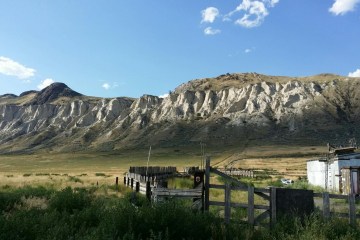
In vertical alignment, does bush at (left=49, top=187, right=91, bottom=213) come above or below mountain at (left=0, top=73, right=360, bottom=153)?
below

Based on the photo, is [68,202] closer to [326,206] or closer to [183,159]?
[326,206]

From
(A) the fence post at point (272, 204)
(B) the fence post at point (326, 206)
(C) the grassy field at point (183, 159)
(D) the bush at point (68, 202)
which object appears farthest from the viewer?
(C) the grassy field at point (183, 159)

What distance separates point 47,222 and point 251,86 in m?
188

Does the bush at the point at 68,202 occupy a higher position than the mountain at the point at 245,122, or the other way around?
the mountain at the point at 245,122

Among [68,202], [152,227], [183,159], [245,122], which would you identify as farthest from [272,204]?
[245,122]

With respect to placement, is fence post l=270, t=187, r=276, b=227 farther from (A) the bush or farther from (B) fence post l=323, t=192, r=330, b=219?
(A) the bush

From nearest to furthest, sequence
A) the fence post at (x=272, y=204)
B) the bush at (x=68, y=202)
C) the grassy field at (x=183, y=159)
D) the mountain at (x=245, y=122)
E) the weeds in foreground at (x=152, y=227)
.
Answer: the weeds in foreground at (x=152, y=227) < the fence post at (x=272, y=204) < the bush at (x=68, y=202) < the grassy field at (x=183, y=159) < the mountain at (x=245, y=122)

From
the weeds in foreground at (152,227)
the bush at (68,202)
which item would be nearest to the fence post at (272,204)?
the weeds in foreground at (152,227)

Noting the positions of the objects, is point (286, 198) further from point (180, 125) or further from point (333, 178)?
point (180, 125)

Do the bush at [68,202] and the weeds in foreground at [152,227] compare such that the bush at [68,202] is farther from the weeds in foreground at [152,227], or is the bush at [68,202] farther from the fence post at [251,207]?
the fence post at [251,207]

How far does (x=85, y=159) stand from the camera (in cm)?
12925

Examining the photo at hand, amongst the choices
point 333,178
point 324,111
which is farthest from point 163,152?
point 333,178

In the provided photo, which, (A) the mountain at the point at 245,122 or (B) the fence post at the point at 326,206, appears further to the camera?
(A) the mountain at the point at 245,122

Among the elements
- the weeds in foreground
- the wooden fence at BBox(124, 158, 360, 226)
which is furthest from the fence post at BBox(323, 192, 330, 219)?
the weeds in foreground
